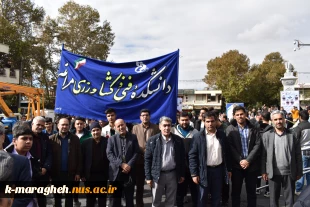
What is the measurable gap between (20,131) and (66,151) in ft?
5.18

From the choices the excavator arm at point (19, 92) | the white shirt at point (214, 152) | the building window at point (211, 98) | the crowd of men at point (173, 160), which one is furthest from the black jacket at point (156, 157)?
the building window at point (211, 98)

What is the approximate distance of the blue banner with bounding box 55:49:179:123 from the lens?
5.66 metres

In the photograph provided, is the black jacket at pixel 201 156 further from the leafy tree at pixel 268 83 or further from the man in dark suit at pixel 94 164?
the leafy tree at pixel 268 83

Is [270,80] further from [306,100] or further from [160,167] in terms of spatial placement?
[160,167]

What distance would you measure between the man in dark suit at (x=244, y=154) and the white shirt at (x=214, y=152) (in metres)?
0.35

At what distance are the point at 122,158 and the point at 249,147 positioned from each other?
2.05 metres

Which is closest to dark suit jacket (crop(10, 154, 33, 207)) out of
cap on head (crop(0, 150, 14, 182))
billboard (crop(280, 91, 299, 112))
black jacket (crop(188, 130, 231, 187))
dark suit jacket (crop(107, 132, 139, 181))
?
cap on head (crop(0, 150, 14, 182))

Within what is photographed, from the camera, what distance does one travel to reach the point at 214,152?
14.3 ft

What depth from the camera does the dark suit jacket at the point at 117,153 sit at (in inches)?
176

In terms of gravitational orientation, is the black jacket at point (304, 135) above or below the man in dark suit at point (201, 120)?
below

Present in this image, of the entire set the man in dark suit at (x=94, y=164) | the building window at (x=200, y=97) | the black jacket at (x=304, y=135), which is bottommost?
the man in dark suit at (x=94, y=164)

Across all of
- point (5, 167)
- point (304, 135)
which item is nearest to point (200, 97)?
point (304, 135)

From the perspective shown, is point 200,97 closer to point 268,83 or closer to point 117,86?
point 268,83

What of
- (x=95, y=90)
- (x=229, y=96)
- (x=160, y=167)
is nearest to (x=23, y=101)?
(x=229, y=96)
